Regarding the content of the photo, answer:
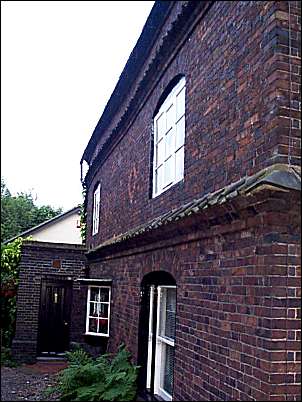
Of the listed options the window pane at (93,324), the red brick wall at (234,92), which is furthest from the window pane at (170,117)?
the window pane at (93,324)

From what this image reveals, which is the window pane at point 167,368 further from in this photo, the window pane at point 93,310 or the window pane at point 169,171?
the window pane at point 93,310

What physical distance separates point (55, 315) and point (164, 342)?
9239mm

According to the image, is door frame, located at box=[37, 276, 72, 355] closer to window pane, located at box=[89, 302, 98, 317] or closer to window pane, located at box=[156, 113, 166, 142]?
window pane, located at box=[89, 302, 98, 317]

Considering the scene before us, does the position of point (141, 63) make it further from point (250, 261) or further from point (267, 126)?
point (250, 261)

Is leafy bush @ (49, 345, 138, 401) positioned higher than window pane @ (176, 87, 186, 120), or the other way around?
window pane @ (176, 87, 186, 120)

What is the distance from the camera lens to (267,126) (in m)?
4.39

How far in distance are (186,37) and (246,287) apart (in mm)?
3852

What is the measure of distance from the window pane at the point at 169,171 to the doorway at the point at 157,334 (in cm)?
135

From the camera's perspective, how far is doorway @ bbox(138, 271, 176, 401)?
6937 mm

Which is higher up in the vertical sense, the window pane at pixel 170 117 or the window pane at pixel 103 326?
the window pane at pixel 170 117

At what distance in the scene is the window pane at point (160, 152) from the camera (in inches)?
318

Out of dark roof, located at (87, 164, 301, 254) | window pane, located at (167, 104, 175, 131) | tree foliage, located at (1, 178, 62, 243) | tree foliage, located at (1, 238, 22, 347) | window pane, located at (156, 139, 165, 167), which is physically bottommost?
tree foliage, located at (1, 238, 22, 347)

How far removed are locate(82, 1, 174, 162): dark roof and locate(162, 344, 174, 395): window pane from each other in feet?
15.4

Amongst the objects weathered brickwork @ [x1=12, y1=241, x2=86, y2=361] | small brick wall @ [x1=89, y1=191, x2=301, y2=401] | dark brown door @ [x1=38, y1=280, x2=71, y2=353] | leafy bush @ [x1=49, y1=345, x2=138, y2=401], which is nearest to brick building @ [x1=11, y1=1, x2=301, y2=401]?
small brick wall @ [x1=89, y1=191, x2=301, y2=401]
